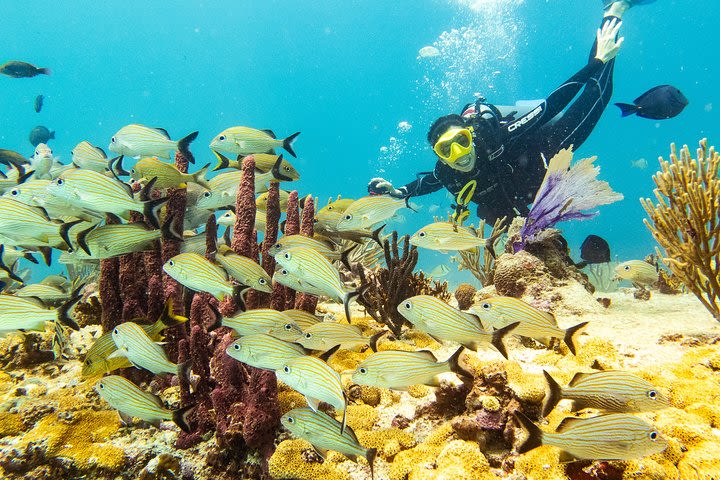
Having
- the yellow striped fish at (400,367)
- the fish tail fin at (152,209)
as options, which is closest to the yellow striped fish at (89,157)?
the fish tail fin at (152,209)

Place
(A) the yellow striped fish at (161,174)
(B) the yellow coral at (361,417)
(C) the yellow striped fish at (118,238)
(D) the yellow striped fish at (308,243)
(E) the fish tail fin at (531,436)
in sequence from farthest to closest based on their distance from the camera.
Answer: (A) the yellow striped fish at (161,174)
(D) the yellow striped fish at (308,243)
(B) the yellow coral at (361,417)
(C) the yellow striped fish at (118,238)
(E) the fish tail fin at (531,436)

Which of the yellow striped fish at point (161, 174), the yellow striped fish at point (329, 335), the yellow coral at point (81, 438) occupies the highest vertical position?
the yellow striped fish at point (161, 174)

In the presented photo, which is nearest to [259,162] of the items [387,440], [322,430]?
[322,430]

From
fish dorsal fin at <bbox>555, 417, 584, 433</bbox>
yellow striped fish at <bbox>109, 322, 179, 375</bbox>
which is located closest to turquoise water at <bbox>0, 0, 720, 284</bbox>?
yellow striped fish at <bbox>109, 322, 179, 375</bbox>

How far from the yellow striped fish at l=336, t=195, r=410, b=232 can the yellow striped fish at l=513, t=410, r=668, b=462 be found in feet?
7.21

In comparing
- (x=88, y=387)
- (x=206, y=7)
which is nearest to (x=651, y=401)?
(x=88, y=387)

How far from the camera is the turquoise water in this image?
10138 cm

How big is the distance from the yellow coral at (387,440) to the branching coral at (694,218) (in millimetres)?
3411

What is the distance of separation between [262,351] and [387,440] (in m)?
1.27

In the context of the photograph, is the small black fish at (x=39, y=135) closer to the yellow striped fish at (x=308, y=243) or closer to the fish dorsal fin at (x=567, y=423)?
the yellow striped fish at (x=308, y=243)

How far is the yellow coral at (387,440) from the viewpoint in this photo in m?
2.65

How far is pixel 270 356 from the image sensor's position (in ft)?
7.41

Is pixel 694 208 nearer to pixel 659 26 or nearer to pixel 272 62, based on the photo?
pixel 272 62

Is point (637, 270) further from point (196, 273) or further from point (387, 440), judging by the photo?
point (196, 273)
